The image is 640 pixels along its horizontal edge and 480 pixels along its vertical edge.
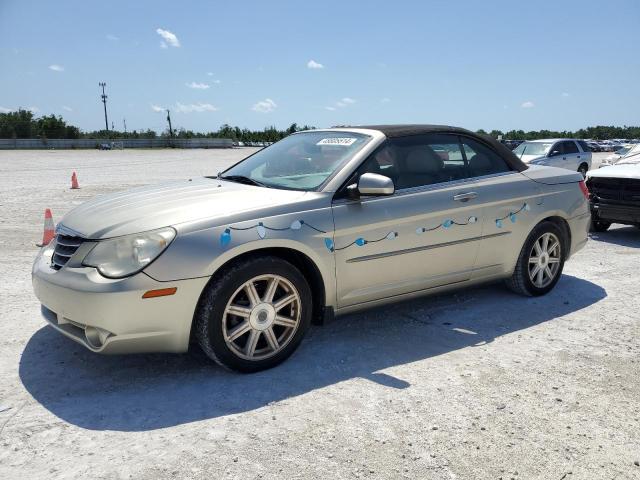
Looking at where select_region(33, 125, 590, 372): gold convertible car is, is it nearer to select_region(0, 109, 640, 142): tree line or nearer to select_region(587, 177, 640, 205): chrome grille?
select_region(587, 177, 640, 205): chrome grille

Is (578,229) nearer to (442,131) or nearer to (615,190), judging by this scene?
(442,131)

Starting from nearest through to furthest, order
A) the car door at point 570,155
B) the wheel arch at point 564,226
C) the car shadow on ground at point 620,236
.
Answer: the wheel arch at point 564,226 → the car shadow on ground at point 620,236 → the car door at point 570,155

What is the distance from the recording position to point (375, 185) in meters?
3.90

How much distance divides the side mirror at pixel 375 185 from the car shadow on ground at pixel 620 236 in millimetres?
5709

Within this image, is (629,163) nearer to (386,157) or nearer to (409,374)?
(386,157)

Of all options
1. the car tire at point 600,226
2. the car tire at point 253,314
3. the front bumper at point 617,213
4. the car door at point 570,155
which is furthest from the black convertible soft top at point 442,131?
the car door at point 570,155

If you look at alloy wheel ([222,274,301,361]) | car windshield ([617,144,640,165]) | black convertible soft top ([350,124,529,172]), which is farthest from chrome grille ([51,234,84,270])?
car windshield ([617,144,640,165])

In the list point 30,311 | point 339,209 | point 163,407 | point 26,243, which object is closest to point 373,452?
point 163,407

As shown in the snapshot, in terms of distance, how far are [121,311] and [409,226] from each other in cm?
213

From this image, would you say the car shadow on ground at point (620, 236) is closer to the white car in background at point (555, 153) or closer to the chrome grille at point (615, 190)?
the chrome grille at point (615, 190)

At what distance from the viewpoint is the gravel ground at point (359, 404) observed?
2.74 m

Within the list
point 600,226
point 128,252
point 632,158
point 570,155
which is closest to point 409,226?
point 128,252

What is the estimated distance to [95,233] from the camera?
11.5ft

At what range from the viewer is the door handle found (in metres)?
4.61
